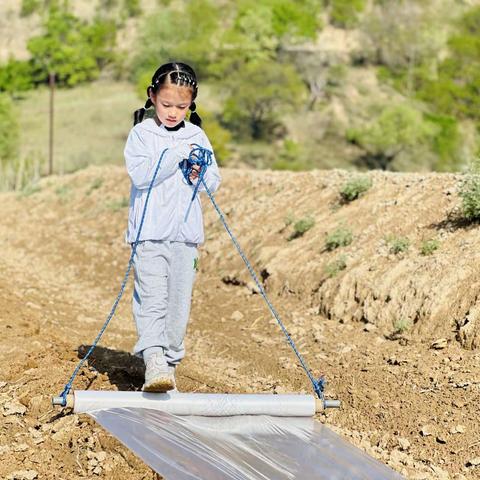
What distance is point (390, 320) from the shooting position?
7.81 meters

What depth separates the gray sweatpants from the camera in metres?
5.45

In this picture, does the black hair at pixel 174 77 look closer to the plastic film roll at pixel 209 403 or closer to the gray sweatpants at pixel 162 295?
the gray sweatpants at pixel 162 295

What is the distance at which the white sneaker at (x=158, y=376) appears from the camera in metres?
5.13

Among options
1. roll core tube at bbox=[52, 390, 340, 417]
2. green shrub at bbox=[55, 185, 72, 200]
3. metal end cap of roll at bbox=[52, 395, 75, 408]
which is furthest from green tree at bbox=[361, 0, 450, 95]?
metal end cap of roll at bbox=[52, 395, 75, 408]

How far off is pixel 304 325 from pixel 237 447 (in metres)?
3.79

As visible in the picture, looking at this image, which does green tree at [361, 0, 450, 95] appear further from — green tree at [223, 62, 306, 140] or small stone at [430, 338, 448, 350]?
small stone at [430, 338, 448, 350]

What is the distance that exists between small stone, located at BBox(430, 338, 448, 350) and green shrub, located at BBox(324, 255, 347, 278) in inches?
83.9

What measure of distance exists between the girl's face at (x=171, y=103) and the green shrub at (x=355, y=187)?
5.74 meters

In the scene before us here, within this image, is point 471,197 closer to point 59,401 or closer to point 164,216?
point 164,216

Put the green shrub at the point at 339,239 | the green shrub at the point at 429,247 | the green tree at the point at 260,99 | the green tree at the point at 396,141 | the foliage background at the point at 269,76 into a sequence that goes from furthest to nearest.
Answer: the green tree at the point at 260,99
the foliage background at the point at 269,76
the green tree at the point at 396,141
the green shrub at the point at 339,239
the green shrub at the point at 429,247

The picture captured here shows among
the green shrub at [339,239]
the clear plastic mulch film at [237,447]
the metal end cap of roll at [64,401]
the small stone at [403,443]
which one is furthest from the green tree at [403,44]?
the metal end cap of roll at [64,401]

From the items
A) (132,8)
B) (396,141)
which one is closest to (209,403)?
(396,141)

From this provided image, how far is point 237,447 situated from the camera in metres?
4.85

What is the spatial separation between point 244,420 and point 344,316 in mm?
3359
